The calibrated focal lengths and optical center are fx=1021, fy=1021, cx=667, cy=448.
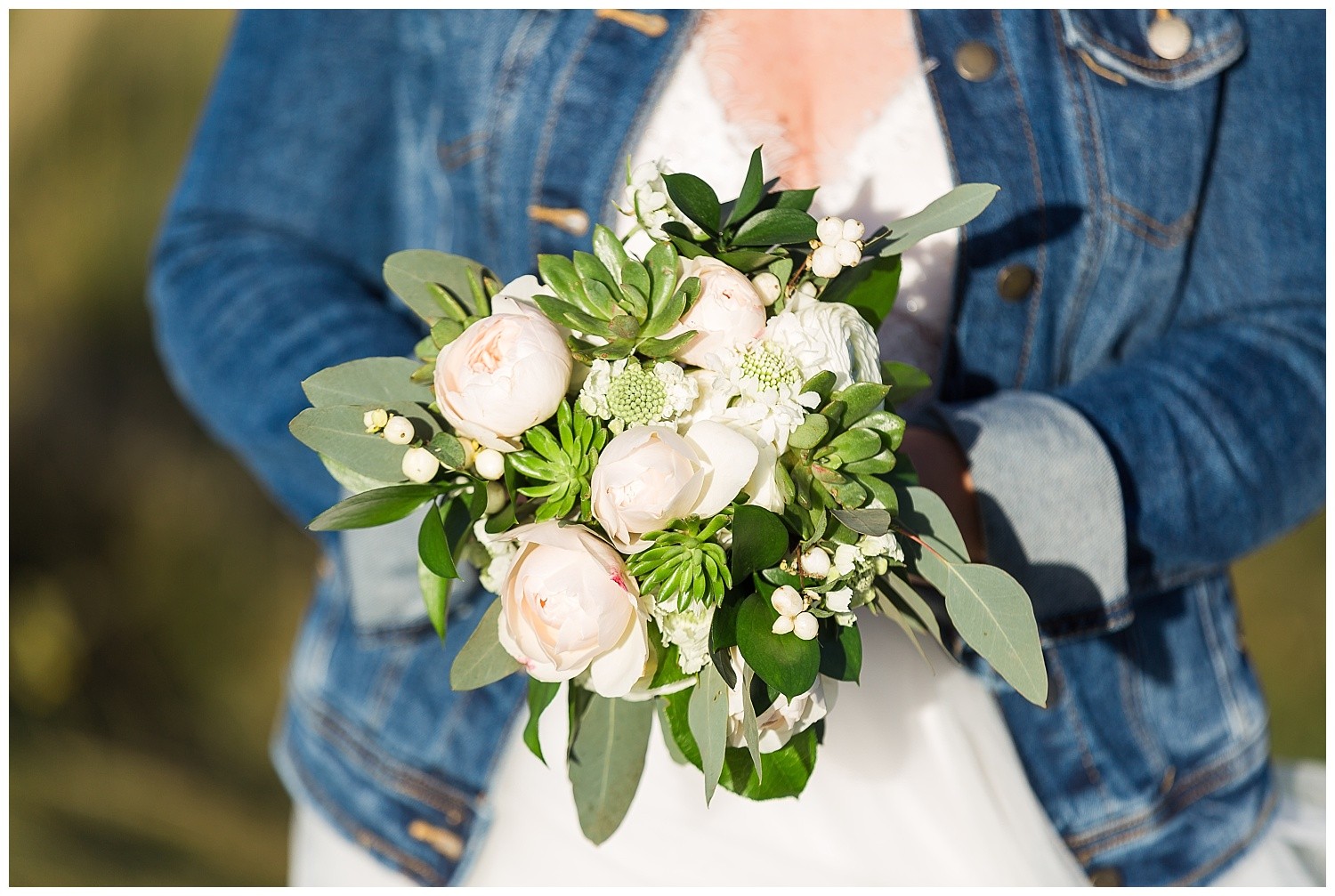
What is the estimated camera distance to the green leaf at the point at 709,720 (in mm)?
559

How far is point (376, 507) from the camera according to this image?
1.90ft

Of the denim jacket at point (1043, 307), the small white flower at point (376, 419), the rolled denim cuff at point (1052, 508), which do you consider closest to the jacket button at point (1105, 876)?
the denim jacket at point (1043, 307)

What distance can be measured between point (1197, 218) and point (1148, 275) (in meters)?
0.08

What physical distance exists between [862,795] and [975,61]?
0.64 meters

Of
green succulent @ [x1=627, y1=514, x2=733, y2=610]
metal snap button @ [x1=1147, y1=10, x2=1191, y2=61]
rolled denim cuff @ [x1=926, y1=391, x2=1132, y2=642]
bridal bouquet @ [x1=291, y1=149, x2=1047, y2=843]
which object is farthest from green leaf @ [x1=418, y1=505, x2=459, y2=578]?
metal snap button @ [x1=1147, y1=10, x2=1191, y2=61]

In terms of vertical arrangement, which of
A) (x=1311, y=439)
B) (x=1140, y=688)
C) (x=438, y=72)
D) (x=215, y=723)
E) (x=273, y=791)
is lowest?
(x=273, y=791)

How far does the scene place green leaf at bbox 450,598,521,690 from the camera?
62 cm

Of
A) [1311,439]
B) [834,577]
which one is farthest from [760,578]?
[1311,439]

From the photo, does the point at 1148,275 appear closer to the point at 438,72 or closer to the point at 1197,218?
the point at 1197,218

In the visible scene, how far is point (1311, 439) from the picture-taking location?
92cm

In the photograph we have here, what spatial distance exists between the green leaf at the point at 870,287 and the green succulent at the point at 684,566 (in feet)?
0.62

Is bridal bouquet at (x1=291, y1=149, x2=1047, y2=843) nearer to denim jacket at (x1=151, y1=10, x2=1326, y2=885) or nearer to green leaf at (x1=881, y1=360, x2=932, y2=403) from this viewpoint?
green leaf at (x1=881, y1=360, x2=932, y2=403)

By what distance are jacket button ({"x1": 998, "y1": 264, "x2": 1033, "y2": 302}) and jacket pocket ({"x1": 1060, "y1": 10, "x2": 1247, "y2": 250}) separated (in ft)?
0.31

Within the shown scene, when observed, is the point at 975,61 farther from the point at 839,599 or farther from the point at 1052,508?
the point at 839,599
